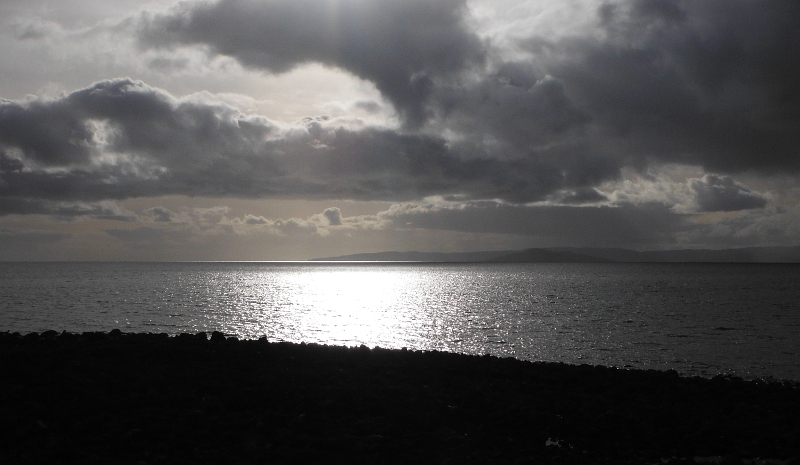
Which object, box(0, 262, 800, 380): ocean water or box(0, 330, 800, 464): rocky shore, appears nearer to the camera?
box(0, 330, 800, 464): rocky shore

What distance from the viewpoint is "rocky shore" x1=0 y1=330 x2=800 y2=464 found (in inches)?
620

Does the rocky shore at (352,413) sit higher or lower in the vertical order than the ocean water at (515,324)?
higher

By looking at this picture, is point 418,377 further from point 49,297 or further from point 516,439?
point 49,297

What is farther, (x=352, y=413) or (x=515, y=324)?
(x=515, y=324)

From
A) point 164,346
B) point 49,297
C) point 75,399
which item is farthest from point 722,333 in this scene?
point 49,297

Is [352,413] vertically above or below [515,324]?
above

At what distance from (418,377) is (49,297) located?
88172mm

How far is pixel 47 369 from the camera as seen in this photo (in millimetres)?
21953

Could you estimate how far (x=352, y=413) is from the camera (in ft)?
63.6

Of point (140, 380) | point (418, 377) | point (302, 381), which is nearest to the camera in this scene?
point (140, 380)

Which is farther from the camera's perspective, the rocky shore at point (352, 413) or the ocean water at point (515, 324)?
the ocean water at point (515, 324)

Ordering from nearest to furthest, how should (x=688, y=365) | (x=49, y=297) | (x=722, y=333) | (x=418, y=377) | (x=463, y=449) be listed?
(x=463, y=449) < (x=418, y=377) < (x=688, y=365) < (x=722, y=333) < (x=49, y=297)

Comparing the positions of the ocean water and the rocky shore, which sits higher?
the rocky shore

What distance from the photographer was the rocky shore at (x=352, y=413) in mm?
15742
